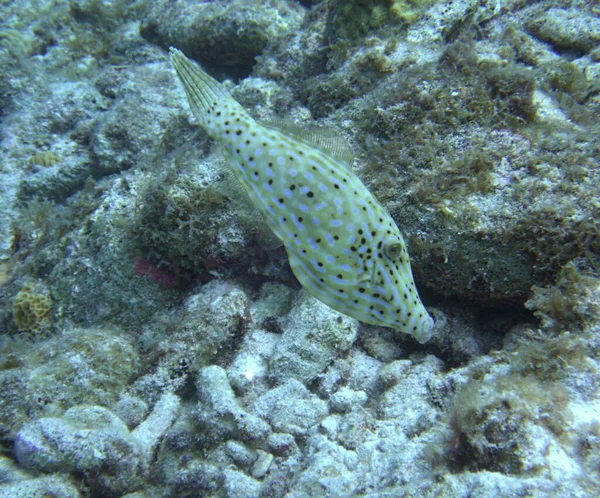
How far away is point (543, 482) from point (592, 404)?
2.48ft

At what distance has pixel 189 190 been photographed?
4.55 meters

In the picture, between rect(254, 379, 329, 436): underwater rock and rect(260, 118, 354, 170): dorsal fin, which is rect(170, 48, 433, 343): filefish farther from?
rect(254, 379, 329, 436): underwater rock

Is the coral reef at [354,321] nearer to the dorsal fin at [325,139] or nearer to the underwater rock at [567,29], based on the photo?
the underwater rock at [567,29]

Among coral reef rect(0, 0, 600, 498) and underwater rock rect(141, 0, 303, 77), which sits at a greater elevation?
underwater rock rect(141, 0, 303, 77)

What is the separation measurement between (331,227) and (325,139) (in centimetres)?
72

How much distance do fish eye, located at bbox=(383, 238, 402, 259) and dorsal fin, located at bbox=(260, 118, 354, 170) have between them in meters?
0.65

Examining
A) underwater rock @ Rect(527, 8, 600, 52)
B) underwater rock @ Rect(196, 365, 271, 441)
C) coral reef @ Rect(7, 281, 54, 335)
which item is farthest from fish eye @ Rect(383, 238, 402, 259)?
underwater rock @ Rect(527, 8, 600, 52)

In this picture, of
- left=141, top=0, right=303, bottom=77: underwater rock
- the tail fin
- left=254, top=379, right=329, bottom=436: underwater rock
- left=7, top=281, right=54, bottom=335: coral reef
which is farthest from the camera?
left=141, top=0, right=303, bottom=77: underwater rock

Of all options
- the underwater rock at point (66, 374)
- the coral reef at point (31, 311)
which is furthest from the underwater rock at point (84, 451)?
the coral reef at point (31, 311)

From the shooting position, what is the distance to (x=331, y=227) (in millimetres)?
2564

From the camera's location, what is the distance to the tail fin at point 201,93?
3006 mm

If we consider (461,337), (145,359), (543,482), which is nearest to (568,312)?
(461,337)

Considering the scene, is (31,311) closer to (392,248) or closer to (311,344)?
(311,344)

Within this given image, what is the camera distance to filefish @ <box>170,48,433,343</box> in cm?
255
